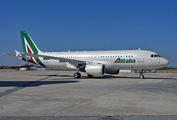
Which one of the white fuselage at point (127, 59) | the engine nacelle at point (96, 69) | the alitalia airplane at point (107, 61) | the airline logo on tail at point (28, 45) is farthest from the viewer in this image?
the airline logo on tail at point (28, 45)

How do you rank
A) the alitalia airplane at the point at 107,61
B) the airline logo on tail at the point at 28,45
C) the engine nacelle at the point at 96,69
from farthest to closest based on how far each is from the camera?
1. the airline logo on tail at the point at 28,45
2. the alitalia airplane at the point at 107,61
3. the engine nacelle at the point at 96,69

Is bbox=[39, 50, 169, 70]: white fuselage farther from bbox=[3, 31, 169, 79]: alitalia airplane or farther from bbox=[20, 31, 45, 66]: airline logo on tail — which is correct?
bbox=[20, 31, 45, 66]: airline logo on tail

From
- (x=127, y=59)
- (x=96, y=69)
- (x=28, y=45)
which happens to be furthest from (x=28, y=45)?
(x=127, y=59)

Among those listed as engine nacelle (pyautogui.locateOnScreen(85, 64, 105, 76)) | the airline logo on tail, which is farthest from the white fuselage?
the airline logo on tail

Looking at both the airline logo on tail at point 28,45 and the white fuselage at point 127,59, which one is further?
the airline logo on tail at point 28,45

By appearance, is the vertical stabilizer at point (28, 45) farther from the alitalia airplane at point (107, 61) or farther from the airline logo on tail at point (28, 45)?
the alitalia airplane at point (107, 61)

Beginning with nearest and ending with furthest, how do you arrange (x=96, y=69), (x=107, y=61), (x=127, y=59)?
(x=96, y=69)
(x=127, y=59)
(x=107, y=61)

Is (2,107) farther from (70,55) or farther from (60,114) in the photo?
(70,55)

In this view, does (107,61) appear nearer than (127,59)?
No

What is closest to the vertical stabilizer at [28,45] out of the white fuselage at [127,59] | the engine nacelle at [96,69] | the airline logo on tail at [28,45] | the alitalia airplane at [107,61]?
the airline logo on tail at [28,45]

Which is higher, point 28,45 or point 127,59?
point 28,45

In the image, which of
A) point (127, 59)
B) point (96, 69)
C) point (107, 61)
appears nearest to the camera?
point (96, 69)

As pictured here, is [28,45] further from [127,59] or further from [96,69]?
[127,59]

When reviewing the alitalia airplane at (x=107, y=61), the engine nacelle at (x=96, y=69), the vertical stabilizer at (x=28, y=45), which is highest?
the vertical stabilizer at (x=28, y=45)
